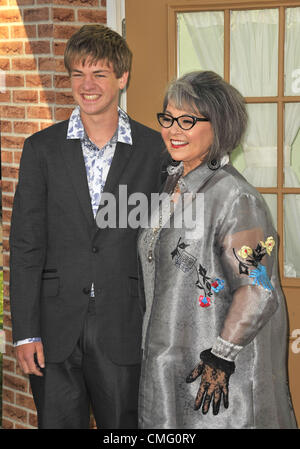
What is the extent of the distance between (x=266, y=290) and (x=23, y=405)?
2264 mm

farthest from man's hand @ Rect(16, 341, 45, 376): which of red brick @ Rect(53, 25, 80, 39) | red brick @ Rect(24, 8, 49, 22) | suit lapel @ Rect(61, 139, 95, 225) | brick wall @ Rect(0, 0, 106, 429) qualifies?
red brick @ Rect(24, 8, 49, 22)

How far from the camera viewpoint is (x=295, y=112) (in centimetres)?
359

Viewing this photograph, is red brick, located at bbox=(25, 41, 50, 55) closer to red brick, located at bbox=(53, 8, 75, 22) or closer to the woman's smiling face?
red brick, located at bbox=(53, 8, 75, 22)

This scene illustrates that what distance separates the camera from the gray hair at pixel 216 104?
254 centimetres

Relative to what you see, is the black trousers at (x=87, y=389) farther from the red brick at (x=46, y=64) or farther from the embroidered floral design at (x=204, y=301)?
the red brick at (x=46, y=64)

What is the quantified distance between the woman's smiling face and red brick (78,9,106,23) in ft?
4.54

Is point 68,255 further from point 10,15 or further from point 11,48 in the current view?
point 10,15

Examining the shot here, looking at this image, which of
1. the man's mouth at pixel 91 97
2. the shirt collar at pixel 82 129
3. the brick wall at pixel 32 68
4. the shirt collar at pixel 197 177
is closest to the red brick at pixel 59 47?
the brick wall at pixel 32 68

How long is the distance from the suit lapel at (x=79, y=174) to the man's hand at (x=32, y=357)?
64 centimetres

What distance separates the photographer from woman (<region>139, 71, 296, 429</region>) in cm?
250

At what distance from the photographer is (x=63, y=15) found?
370 cm

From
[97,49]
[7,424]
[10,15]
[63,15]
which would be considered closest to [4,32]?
[10,15]
